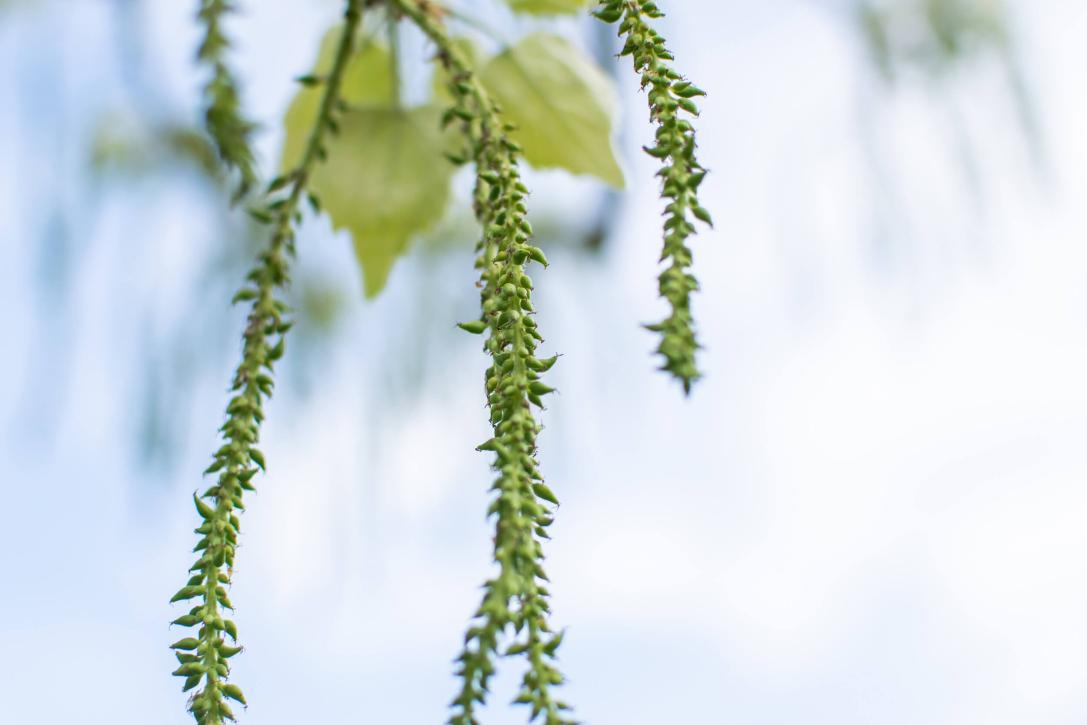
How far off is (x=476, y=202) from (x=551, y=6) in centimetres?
12

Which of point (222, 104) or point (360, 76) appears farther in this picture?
point (360, 76)

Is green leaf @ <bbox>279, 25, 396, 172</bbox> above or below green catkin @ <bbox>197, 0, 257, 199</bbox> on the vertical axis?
above

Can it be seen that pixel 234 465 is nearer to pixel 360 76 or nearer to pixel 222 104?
pixel 222 104

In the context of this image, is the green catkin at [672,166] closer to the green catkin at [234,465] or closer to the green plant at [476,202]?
the green plant at [476,202]

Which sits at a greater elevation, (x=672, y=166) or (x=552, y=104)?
(x=552, y=104)

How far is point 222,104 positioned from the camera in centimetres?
31

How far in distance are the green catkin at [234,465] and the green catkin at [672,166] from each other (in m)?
0.10

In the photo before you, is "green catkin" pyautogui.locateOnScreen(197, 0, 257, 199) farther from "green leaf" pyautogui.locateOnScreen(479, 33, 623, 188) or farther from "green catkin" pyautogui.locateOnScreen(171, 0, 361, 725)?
"green leaf" pyautogui.locateOnScreen(479, 33, 623, 188)

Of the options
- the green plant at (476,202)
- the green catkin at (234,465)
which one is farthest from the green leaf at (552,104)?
the green catkin at (234,465)

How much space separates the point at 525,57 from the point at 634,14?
0.16 m

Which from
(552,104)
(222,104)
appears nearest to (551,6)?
(552,104)

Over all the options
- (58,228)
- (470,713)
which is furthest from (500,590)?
(58,228)

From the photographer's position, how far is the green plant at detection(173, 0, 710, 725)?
0.84ft

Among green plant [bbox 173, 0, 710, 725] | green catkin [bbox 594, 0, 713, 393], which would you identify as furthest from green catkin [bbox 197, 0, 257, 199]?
green catkin [bbox 594, 0, 713, 393]
